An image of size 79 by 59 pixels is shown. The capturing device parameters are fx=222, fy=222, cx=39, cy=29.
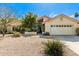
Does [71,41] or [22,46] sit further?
[71,41]

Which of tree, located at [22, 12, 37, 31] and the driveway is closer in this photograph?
the driveway

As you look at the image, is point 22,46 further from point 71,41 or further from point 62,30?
point 71,41

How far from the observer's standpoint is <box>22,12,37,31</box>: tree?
31.9ft

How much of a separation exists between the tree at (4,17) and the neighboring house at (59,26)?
1672mm

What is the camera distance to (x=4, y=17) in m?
9.93

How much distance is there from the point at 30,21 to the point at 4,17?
3.86 feet

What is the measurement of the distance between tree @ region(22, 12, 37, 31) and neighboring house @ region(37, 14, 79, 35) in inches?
24.9

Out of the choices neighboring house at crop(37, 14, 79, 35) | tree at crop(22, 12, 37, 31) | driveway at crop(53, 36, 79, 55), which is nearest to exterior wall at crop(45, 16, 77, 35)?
neighboring house at crop(37, 14, 79, 35)

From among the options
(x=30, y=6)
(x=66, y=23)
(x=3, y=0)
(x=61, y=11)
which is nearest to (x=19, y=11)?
(x=30, y=6)

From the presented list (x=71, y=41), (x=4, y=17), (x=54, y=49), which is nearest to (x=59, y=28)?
(x=71, y=41)

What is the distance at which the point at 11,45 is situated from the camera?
9.54 meters

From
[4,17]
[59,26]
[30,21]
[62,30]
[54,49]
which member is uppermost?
[4,17]

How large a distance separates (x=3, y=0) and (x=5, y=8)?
1.09 meters

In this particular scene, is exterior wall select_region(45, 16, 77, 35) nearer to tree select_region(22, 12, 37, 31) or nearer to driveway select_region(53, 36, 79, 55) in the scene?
driveway select_region(53, 36, 79, 55)
